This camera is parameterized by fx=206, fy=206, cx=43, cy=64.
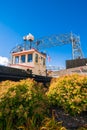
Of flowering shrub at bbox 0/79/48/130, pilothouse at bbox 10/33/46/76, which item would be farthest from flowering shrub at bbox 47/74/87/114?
pilothouse at bbox 10/33/46/76

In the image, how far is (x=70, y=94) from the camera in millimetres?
6836

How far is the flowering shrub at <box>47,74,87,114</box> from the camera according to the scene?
662 centimetres

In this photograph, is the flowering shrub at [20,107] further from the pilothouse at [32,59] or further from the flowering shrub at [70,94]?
the pilothouse at [32,59]

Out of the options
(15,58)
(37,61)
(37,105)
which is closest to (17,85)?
→ (37,105)

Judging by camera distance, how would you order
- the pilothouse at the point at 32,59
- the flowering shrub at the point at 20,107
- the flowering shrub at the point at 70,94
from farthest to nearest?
the pilothouse at the point at 32,59, the flowering shrub at the point at 70,94, the flowering shrub at the point at 20,107

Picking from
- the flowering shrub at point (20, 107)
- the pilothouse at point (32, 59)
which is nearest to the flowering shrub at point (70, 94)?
the flowering shrub at point (20, 107)

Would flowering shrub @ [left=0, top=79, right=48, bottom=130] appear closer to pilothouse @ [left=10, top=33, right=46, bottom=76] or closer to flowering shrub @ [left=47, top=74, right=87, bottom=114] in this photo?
flowering shrub @ [left=47, top=74, right=87, bottom=114]

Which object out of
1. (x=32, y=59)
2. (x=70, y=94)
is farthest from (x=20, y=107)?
(x=32, y=59)

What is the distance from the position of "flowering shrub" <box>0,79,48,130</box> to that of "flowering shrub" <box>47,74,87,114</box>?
1.03m

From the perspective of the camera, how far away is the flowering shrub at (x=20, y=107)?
5.35 m

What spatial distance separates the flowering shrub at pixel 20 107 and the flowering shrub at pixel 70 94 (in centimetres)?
103

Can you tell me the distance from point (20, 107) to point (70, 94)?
209 centimetres

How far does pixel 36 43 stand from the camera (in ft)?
138

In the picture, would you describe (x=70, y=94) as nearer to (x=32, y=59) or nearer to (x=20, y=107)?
(x=20, y=107)
